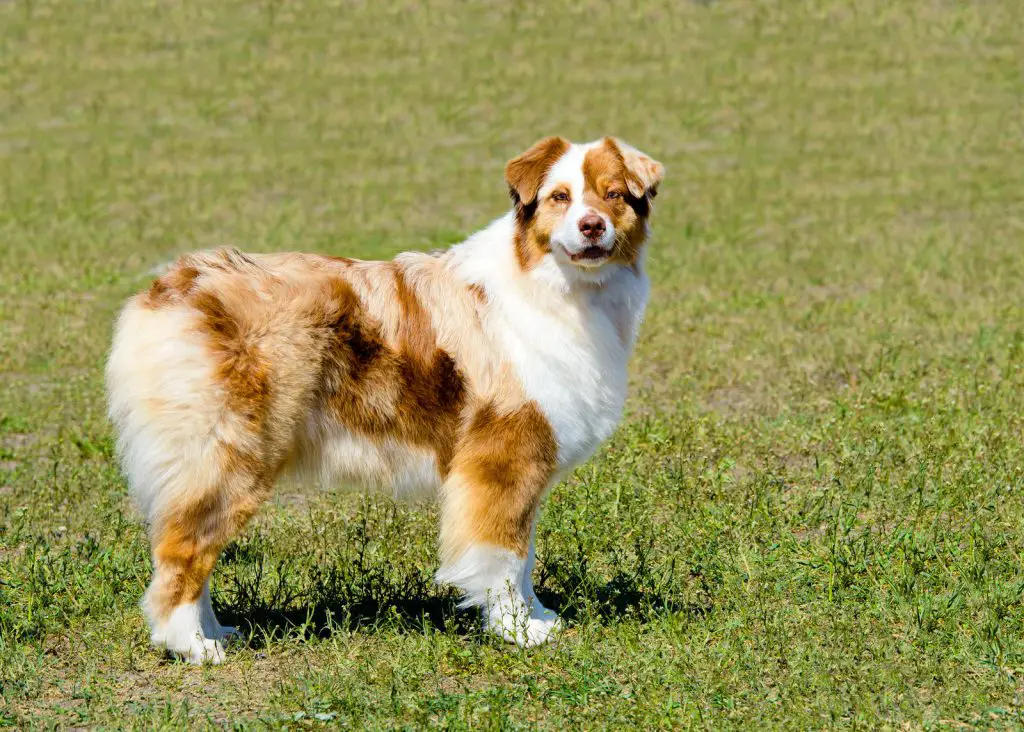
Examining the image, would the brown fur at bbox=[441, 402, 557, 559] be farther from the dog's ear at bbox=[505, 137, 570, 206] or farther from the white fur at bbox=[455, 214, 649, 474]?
the dog's ear at bbox=[505, 137, 570, 206]

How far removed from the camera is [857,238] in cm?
1648

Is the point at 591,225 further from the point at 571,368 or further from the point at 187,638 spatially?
the point at 187,638

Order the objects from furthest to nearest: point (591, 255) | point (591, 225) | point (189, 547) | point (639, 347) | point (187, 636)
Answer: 1. point (639, 347)
2. point (591, 255)
3. point (591, 225)
4. point (187, 636)
5. point (189, 547)

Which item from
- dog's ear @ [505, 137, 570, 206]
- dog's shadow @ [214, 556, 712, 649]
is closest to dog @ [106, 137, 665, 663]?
dog's ear @ [505, 137, 570, 206]

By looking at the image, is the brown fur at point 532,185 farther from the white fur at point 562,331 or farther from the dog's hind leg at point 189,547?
the dog's hind leg at point 189,547

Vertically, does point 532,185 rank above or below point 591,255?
above

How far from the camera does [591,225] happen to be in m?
5.69

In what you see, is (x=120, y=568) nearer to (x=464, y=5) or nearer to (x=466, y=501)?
(x=466, y=501)

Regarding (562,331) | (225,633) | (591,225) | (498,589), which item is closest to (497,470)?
(498,589)

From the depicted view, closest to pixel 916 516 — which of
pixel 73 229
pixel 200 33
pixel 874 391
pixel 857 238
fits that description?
pixel 874 391

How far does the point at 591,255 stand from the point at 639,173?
1.51 feet

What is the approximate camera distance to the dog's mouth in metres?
5.79

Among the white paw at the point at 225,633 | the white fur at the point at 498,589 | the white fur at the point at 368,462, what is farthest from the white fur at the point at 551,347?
the white paw at the point at 225,633

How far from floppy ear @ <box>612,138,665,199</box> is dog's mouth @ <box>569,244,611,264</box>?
Answer: 0.34 m
